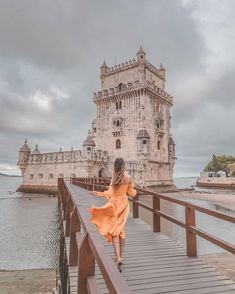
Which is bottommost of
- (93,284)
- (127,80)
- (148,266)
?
(148,266)

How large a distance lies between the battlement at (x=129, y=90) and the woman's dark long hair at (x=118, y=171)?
33.4 meters

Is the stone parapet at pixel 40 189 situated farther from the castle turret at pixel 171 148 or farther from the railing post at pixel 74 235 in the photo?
the railing post at pixel 74 235

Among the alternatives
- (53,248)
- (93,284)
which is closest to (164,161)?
(53,248)

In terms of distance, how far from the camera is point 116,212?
15.5ft

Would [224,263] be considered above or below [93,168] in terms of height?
below

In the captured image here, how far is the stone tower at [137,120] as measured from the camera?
3638 cm

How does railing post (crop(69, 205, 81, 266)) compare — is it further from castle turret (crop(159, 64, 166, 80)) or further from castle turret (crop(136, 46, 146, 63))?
castle turret (crop(159, 64, 166, 80))

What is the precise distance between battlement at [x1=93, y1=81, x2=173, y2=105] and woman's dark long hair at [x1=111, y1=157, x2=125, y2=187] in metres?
33.4

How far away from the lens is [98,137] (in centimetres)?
4084

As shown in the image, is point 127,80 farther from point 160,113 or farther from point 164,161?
point 164,161

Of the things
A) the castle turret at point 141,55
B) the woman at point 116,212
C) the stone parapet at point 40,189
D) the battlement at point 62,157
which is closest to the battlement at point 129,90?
the castle turret at point 141,55

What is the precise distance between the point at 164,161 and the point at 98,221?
123 ft

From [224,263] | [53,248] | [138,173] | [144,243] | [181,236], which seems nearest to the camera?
[144,243]

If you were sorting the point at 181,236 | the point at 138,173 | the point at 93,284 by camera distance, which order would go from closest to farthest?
the point at 93,284 → the point at 181,236 → the point at 138,173
